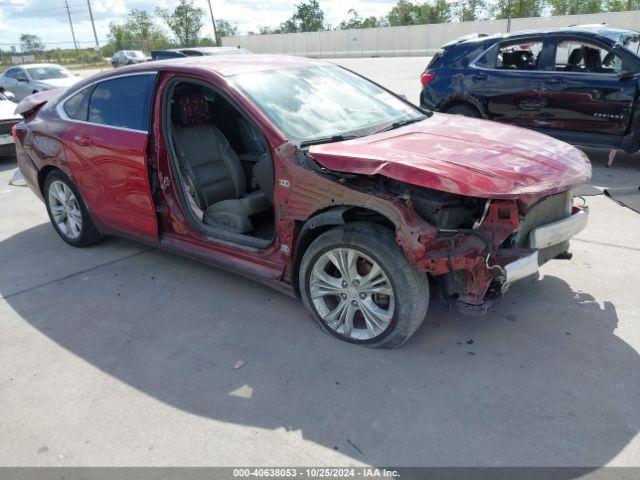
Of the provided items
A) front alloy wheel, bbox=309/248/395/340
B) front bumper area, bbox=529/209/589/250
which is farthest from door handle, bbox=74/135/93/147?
front bumper area, bbox=529/209/589/250

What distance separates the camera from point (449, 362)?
10.2 feet

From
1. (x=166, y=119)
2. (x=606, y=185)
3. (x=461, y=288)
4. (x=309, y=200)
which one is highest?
(x=166, y=119)

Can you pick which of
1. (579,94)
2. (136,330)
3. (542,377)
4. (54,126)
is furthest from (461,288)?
(579,94)

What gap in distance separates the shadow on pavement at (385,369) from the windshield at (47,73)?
45.8 ft

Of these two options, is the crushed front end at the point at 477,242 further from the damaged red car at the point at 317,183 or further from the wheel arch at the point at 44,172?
the wheel arch at the point at 44,172

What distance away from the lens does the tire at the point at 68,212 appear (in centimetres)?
491

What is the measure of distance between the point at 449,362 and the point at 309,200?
127cm

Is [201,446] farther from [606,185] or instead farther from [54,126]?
[606,185]

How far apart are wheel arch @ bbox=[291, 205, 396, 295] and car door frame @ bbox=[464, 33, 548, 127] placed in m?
4.99

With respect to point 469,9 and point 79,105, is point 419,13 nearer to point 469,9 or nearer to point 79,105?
point 469,9

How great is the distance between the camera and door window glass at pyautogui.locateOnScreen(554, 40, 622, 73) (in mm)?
6672

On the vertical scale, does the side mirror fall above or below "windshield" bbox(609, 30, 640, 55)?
below

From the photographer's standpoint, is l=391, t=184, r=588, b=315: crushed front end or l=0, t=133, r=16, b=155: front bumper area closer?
l=391, t=184, r=588, b=315: crushed front end

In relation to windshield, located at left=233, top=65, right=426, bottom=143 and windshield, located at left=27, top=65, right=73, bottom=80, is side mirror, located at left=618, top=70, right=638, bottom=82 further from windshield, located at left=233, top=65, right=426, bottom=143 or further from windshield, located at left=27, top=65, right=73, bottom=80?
windshield, located at left=27, top=65, right=73, bottom=80
